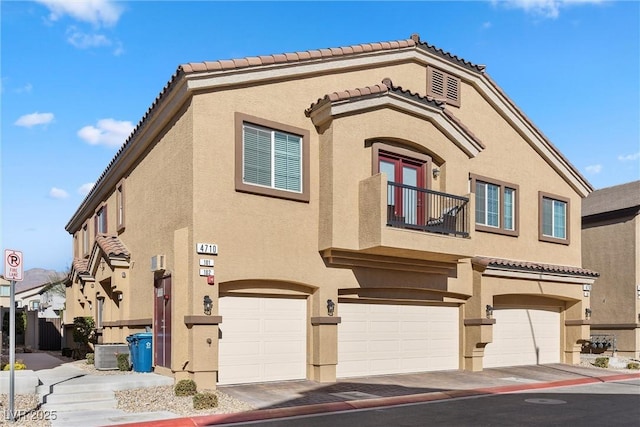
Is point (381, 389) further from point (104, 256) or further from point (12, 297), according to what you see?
point (104, 256)

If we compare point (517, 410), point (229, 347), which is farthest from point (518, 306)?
point (229, 347)

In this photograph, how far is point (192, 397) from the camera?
13.1 metres

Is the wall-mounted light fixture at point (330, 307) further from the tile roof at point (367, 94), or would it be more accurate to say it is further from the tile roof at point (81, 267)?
the tile roof at point (81, 267)

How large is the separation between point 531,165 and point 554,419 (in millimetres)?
13161

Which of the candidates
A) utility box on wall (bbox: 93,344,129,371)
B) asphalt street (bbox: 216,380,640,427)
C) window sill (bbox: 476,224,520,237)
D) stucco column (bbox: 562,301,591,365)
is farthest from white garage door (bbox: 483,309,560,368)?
utility box on wall (bbox: 93,344,129,371)

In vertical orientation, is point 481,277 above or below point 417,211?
below

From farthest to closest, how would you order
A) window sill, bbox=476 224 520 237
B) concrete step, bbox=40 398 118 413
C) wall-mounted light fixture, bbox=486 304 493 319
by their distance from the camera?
window sill, bbox=476 224 520 237 → wall-mounted light fixture, bbox=486 304 493 319 → concrete step, bbox=40 398 118 413

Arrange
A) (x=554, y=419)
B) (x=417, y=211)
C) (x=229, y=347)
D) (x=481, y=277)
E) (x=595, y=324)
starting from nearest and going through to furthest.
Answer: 1. (x=554, y=419)
2. (x=229, y=347)
3. (x=417, y=211)
4. (x=481, y=277)
5. (x=595, y=324)

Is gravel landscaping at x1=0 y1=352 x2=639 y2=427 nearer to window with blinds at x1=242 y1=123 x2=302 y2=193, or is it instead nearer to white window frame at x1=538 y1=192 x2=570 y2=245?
window with blinds at x1=242 y1=123 x2=302 y2=193

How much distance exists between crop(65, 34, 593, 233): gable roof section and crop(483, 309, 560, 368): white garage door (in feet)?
18.7

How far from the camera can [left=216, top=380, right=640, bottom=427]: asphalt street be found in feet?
38.3

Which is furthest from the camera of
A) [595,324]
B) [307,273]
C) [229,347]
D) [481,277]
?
[595,324]

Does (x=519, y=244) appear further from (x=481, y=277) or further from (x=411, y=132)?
(x=411, y=132)

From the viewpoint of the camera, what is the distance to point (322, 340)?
16.2m
